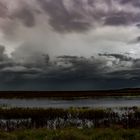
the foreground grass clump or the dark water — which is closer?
the foreground grass clump

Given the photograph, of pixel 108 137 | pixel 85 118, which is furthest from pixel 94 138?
pixel 85 118

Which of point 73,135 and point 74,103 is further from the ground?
point 74,103

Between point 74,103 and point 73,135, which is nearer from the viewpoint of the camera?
point 73,135

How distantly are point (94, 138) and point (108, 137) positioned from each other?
2.31 ft

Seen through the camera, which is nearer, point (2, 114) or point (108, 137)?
point (108, 137)

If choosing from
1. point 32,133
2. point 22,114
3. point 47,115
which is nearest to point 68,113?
point 47,115

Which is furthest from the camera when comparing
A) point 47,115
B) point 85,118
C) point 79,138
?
point 47,115

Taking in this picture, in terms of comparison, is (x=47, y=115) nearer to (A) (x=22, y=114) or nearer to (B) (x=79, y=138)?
(A) (x=22, y=114)

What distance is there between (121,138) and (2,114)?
87.5 feet

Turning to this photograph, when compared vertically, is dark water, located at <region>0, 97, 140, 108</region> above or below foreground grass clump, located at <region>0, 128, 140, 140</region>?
above

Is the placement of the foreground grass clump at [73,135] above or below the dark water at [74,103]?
below

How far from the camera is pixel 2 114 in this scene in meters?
42.3

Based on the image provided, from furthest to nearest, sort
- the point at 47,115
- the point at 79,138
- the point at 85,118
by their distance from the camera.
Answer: the point at 47,115
the point at 85,118
the point at 79,138

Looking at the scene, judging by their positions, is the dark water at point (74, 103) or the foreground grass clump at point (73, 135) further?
the dark water at point (74, 103)
